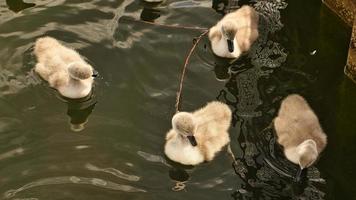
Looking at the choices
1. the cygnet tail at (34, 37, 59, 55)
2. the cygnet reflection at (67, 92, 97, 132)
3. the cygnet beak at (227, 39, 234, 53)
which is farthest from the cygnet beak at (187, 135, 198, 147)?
the cygnet tail at (34, 37, 59, 55)

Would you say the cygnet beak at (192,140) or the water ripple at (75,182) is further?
the cygnet beak at (192,140)

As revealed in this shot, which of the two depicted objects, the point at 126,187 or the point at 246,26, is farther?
the point at 246,26

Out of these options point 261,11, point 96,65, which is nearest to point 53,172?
point 96,65

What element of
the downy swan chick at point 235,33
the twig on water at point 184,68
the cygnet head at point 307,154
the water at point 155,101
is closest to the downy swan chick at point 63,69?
the water at point 155,101

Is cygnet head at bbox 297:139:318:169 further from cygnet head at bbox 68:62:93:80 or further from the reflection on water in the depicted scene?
the reflection on water

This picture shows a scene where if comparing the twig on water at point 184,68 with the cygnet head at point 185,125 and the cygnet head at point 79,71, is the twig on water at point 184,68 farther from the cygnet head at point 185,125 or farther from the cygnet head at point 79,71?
the cygnet head at point 79,71

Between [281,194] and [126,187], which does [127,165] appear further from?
[281,194]

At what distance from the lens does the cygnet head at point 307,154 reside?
529 cm

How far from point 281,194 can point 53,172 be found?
1.84 meters

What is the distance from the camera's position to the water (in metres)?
5.38

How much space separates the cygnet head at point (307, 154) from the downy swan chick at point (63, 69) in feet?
6.45

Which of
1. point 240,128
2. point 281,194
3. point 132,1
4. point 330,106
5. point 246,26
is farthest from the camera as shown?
point 132,1

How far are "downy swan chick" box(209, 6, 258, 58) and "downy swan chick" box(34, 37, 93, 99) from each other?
130 cm

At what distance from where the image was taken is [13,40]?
6.51 metres
